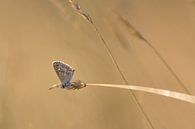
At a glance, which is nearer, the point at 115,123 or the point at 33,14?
the point at 115,123

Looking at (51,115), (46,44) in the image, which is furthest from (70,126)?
(46,44)

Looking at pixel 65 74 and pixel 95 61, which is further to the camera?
pixel 95 61

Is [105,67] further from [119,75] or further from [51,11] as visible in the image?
[51,11]

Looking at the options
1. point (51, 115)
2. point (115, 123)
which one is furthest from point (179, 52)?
point (51, 115)

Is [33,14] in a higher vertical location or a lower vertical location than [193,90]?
higher

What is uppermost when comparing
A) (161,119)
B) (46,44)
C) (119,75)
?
(46,44)

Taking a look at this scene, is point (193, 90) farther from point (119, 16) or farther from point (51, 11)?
point (51, 11)
